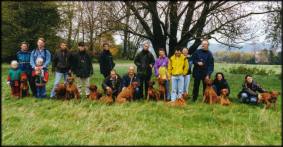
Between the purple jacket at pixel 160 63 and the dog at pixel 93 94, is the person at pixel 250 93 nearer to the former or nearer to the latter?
the purple jacket at pixel 160 63

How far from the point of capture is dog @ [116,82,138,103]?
1211 centimetres

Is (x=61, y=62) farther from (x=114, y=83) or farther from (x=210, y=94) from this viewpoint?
(x=210, y=94)

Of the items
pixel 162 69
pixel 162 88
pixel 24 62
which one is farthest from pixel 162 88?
pixel 24 62

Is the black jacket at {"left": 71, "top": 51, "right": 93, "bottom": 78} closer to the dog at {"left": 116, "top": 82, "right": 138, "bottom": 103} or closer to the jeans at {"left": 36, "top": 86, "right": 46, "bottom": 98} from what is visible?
the jeans at {"left": 36, "top": 86, "right": 46, "bottom": 98}

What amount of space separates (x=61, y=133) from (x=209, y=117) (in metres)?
3.52

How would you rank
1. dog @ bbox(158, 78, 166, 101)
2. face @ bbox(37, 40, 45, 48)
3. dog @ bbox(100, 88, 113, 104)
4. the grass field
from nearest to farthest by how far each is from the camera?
the grass field → dog @ bbox(100, 88, 113, 104) → dog @ bbox(158, 78, 166, 101) → face @ bbox(37, 40, 45, 48)

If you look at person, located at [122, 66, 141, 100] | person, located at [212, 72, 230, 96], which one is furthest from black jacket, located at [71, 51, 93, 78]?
person, located at [212, 72, 230, 96]

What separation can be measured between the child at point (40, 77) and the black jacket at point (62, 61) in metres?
0.44

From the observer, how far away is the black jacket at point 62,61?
522 inches

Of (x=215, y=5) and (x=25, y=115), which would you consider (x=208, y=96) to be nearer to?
(x=25, y=115)

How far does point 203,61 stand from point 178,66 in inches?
30.5

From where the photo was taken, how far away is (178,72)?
40.9 ft

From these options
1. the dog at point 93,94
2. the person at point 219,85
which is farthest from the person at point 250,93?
the dog at point 93,94

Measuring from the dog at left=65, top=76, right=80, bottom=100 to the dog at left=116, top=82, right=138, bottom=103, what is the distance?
4.36ft
